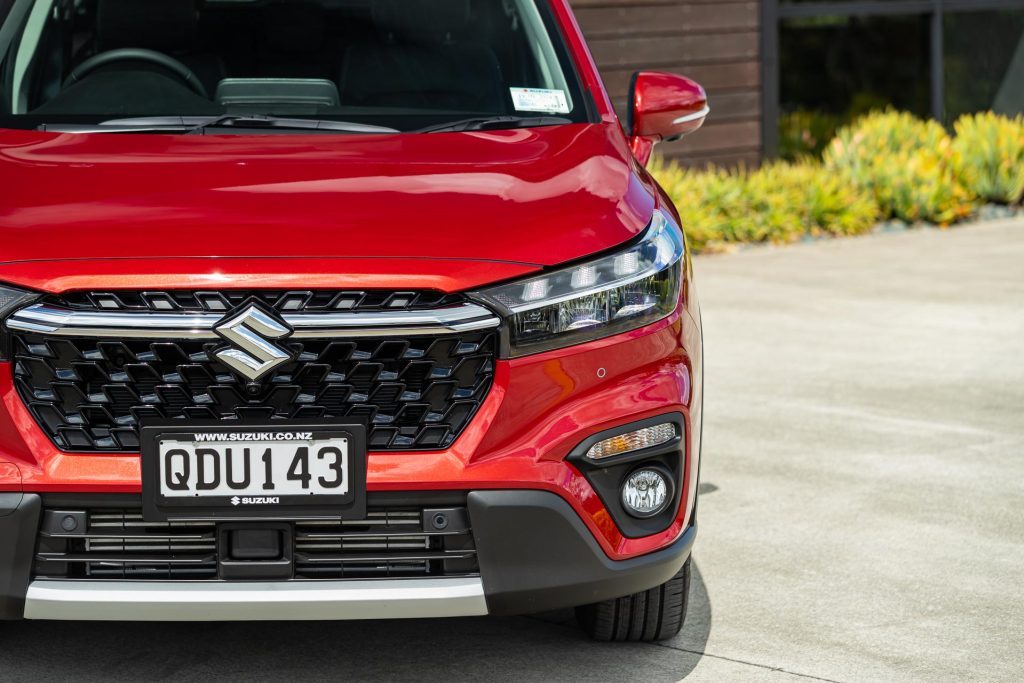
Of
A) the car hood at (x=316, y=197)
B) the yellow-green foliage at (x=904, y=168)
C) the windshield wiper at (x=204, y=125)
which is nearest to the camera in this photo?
the car hood at (x=316, y=197)

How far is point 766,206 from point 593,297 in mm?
8653

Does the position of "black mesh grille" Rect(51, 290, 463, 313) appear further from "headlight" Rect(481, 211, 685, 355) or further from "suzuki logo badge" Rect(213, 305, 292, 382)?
"headlight" Rect(481, 211, 685, 355)

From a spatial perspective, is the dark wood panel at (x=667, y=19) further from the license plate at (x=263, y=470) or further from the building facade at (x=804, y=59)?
the license plate at (x=263, y=470)

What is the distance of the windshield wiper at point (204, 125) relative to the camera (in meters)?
3.77

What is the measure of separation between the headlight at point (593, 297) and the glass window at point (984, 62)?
1231 cm

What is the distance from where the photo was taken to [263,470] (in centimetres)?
294

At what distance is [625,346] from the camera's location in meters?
3.12

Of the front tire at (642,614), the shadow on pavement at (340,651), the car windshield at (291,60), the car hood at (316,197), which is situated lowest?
the shadow on pavement at (340,651)

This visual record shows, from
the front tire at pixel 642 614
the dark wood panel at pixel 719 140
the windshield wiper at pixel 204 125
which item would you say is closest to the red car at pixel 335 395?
the front tire at pixel 642 614

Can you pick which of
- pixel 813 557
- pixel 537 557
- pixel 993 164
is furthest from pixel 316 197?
pixel 993 164

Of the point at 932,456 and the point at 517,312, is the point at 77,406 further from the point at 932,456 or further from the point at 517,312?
the point at 932,456

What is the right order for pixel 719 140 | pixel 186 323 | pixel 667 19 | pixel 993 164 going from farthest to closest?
pixel 719 140, pixel 667 19, pixel 993 164, pixel 186 323

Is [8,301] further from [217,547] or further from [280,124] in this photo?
[280,124]

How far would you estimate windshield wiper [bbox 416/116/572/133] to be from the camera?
3.82m
